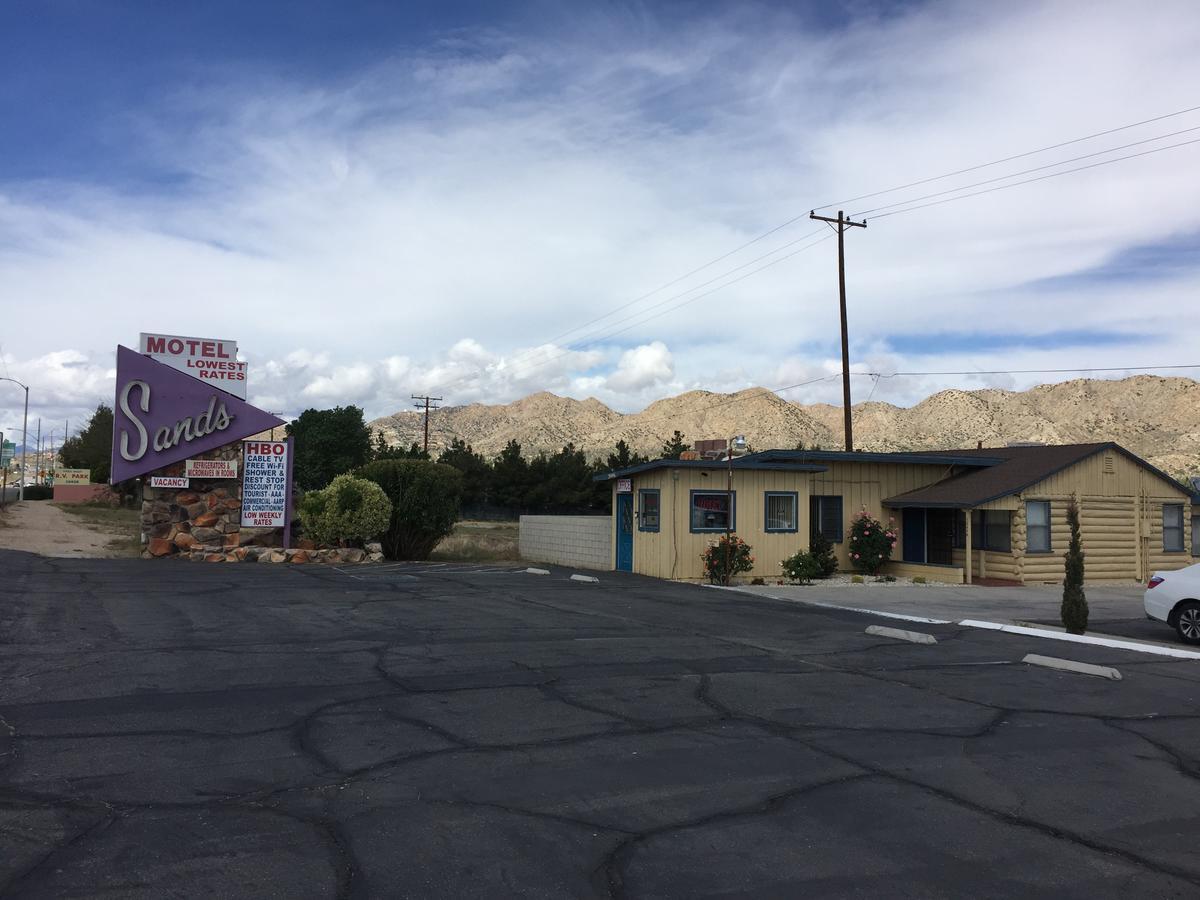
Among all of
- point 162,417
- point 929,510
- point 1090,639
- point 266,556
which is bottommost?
point 1090,639

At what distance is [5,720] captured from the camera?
7.29m

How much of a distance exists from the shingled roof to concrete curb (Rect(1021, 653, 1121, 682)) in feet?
41.3

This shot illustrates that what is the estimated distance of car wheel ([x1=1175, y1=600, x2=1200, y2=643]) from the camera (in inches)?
559

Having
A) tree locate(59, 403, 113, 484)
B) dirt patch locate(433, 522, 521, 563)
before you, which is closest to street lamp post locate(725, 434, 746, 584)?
dirt patch locate(433, 522, 521, 563)

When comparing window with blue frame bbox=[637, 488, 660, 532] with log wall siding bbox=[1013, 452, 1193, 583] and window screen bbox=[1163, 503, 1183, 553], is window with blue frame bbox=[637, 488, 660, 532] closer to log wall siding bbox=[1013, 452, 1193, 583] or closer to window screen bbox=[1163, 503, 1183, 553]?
log wall siding bbox=[1013, 452, 1193, 583]

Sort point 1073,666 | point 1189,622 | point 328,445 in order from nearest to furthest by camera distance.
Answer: point 1073,666, point 1189,622, point 328,445

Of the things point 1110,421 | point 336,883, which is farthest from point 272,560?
point 1110,421

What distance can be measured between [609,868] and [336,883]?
137 cm

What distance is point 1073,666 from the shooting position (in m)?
11.2

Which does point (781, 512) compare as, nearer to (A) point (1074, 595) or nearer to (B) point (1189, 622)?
(A) point (1074, 595)

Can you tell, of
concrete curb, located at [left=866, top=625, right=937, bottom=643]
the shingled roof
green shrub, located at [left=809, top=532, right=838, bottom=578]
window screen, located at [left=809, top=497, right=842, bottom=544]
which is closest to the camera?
concrete curb, located at [left=866, top=625, right=937, bottom=643]

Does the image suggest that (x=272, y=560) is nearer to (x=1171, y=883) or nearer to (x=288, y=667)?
(x=288, y=667)

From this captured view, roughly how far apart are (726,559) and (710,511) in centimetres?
150

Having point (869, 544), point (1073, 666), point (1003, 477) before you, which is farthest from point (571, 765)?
point (1003, 477)
